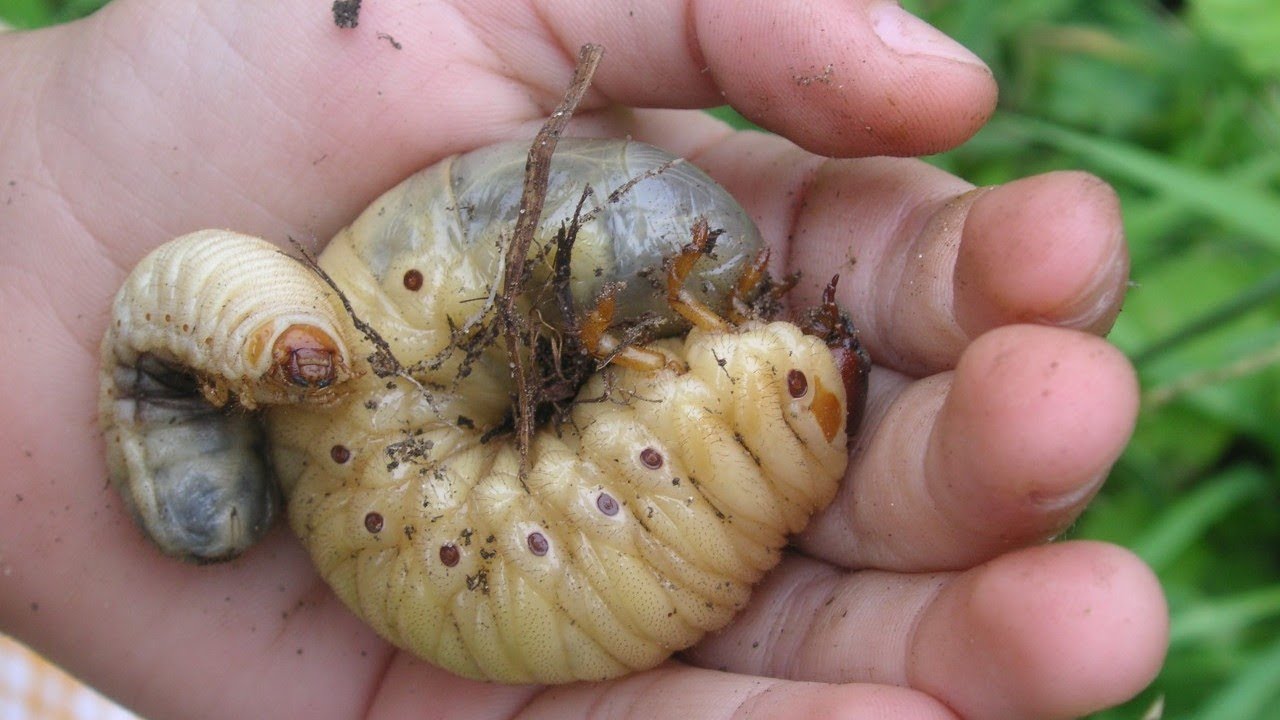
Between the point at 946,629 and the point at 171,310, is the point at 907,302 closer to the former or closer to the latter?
the point at 946,629

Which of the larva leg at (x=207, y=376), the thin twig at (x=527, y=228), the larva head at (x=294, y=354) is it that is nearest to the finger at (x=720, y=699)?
A: the thin twig at (x=527, y=228)

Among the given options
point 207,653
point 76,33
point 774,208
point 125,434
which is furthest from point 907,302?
point 76,33

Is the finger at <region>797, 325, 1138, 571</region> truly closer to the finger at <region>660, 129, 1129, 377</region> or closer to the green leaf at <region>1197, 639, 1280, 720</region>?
the finger at <region>660, 129, 1129, 377</region>

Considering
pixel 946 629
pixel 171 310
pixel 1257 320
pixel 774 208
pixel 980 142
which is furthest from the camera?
pixel 980 142

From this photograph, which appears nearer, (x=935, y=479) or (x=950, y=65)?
(x=935, y=479)

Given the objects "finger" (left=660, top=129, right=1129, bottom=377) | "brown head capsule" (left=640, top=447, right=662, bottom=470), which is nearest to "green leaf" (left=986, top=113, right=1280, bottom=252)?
"finger" (left=660, top=129, right=1129, bottom=377)

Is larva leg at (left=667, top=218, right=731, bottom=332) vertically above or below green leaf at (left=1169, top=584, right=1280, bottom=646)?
above

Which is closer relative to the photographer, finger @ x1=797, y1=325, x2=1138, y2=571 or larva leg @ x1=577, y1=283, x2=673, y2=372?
finger @ x1=797, y1=325, x2=1138, y2=571
